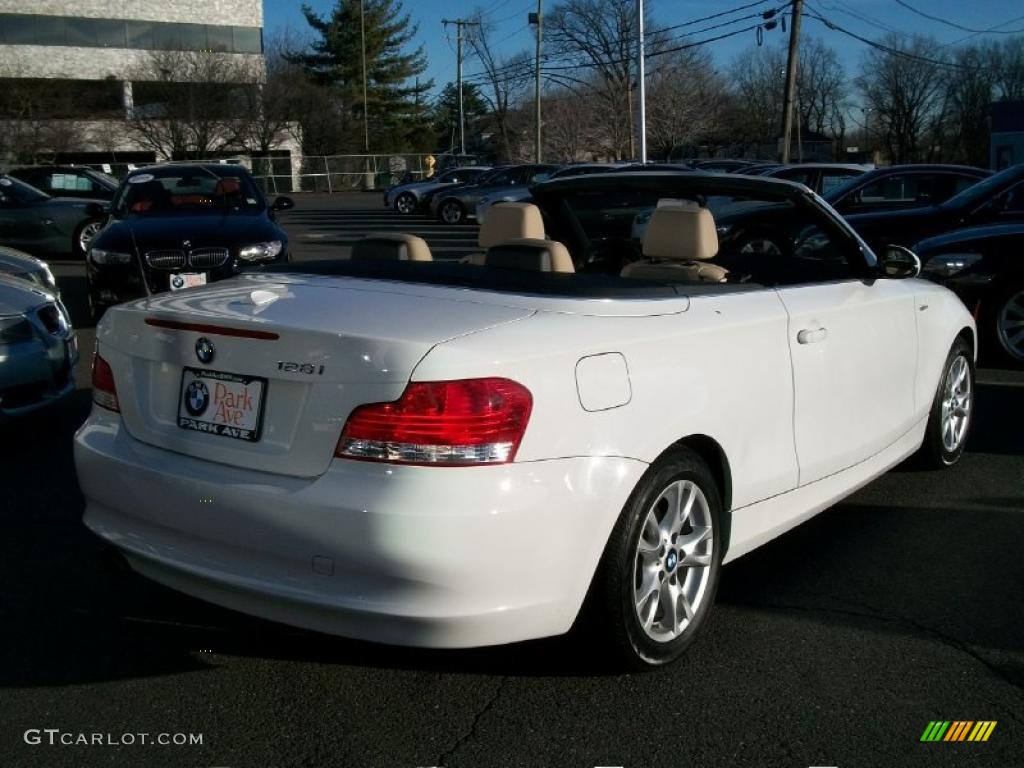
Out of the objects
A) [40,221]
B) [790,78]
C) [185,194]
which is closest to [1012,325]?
→ [185,194]

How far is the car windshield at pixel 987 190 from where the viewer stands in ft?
36.2

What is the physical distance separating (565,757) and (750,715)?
592 mm

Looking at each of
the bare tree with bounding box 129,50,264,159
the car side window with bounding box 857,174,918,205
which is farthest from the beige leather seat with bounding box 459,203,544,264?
the bare tree with bounding box 129,50,264,159

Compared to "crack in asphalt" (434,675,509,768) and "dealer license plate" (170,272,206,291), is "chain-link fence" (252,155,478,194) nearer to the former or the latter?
"dealer license plate" (170,272,206,291)

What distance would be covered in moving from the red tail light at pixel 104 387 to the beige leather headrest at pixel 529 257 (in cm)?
138

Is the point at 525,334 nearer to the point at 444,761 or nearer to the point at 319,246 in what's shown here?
the point at 444,761

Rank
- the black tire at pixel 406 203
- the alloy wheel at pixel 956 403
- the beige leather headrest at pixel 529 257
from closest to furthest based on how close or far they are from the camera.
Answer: the beige leather headrest at pixel 529 257
the alloy wheel at pixel 956 403
the black tire at pixel 406 203

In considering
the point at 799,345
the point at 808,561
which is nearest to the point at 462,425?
the point at 799,345

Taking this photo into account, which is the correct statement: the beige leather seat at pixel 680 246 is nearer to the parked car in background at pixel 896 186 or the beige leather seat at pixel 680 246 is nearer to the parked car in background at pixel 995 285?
the parked car in background at pixel 995 285

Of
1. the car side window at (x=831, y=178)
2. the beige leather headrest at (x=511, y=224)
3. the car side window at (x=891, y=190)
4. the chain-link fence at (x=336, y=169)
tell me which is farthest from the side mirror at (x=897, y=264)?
the chain-link fence at (x=336, y=169)

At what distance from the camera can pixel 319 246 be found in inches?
936

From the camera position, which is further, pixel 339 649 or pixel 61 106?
pixel 61 106

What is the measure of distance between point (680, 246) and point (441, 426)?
2053 mm

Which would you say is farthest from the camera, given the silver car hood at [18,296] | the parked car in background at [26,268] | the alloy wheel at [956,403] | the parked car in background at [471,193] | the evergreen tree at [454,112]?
the evergreen tree at [454,112]
